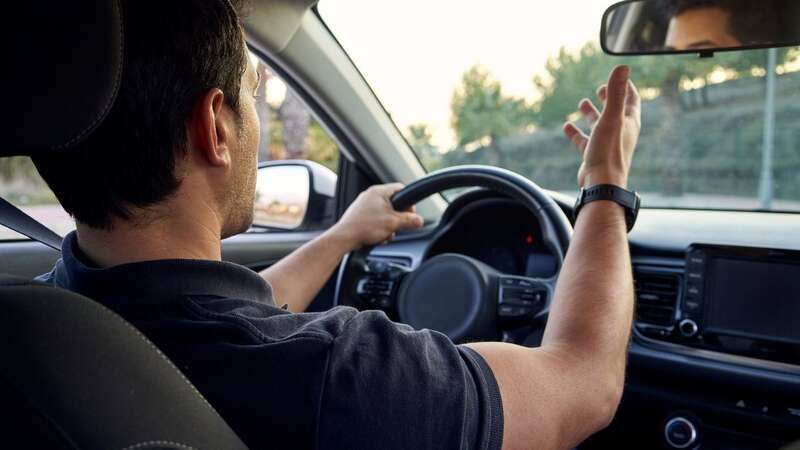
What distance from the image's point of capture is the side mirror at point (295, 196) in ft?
11.9

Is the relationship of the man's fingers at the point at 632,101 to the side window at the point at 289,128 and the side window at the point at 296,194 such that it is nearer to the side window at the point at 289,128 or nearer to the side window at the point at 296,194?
the side window at the point at 289,128

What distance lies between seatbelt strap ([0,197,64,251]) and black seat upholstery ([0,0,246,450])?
341 millimetres

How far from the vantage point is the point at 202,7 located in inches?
50.9

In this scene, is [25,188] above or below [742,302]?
above

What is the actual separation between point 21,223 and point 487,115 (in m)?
2.17

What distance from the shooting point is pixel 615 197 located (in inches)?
67.8

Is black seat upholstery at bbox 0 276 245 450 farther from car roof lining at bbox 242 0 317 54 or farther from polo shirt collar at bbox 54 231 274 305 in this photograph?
car roof lining at bbox 242 0 317 54

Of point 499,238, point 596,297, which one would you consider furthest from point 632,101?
point 499,238

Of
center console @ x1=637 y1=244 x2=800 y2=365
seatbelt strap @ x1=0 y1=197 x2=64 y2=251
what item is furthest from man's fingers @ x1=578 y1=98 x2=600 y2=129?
seatbelt strap @ x1=0 y1=197 x2=64 y2=251

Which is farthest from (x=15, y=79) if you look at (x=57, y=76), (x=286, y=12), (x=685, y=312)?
(x=685, y=312)

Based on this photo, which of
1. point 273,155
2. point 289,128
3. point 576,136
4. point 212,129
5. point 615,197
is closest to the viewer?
point 212,129

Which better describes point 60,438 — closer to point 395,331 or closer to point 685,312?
point 395,331

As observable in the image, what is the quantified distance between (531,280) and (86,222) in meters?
1.30

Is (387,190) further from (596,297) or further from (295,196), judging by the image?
(295,196)
